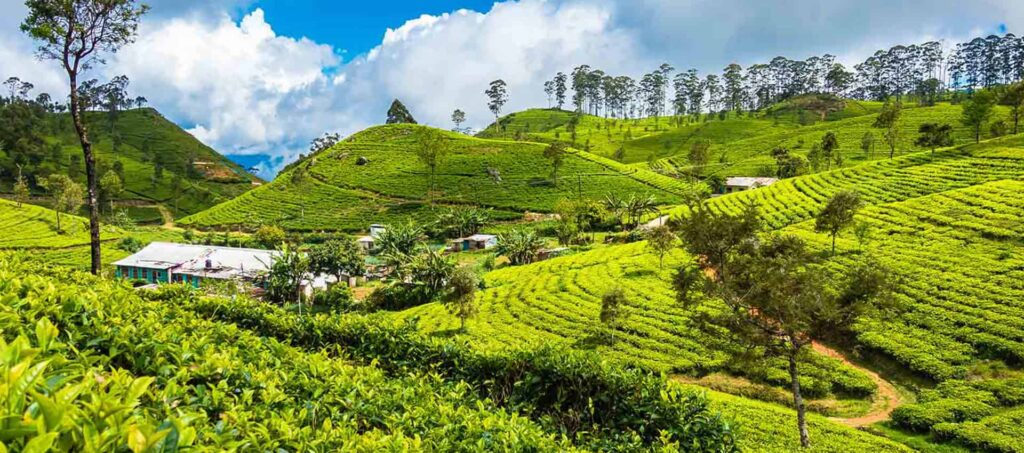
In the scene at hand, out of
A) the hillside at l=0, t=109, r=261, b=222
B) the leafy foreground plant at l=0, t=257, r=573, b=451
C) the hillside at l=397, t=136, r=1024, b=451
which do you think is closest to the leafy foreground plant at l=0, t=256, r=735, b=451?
the leafy foreground plant at l=0, t=257, r=573, b=451

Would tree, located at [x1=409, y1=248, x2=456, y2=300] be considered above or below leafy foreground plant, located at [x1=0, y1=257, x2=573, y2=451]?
below

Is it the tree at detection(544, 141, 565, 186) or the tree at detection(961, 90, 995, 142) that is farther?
the tree at detection(544, 141, 565, 186)

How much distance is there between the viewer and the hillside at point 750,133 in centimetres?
7856

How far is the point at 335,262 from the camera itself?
4106cm

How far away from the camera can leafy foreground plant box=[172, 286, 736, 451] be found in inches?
216

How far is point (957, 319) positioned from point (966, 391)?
4.89 meters

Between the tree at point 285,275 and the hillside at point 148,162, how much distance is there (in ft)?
210

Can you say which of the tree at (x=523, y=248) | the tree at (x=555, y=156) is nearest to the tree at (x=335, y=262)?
→ the tree at (x=523, y=248)

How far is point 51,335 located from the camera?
2.66 m

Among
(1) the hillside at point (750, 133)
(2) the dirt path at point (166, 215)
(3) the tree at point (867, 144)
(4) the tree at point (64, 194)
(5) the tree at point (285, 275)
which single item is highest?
(1) the hillside at point (750, 133)

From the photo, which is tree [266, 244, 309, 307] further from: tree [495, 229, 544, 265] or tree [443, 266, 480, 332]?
tree [495, 229, 544, 265]

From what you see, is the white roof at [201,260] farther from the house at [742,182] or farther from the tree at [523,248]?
the house at [742,182]

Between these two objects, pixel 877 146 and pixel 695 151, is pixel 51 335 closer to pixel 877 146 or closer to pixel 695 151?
pixel 695 151

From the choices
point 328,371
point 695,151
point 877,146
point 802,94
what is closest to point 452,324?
point 328,371
